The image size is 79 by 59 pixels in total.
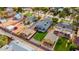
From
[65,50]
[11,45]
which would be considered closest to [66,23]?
[65,50]

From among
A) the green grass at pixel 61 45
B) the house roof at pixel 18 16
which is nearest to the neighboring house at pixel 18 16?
the house roof at pixel 18 16

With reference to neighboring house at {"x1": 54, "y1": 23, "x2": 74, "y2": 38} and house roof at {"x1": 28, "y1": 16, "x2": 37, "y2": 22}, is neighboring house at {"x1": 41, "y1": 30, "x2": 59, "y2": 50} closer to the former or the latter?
neighboring house at {"x1": 54, "y1": 23, "x2": 74, "y2": 38}

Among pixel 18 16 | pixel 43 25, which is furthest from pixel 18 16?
pixel 43 25

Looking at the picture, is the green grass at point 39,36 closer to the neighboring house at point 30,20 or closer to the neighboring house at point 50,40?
the neighboring house at point 50,40
